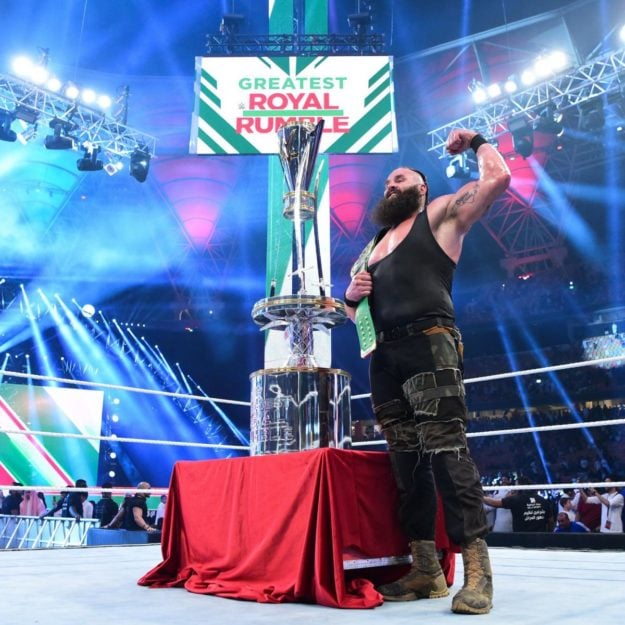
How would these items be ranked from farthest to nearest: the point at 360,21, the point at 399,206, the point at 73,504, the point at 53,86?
the point at 53,86
the point at 360,21
the point at 73,504
the point at 399,206

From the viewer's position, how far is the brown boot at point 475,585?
1.25 m

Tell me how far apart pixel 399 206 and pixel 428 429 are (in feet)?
2.01

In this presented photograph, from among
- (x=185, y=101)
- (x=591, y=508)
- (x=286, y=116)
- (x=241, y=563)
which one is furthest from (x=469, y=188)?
(x=185, y=101)

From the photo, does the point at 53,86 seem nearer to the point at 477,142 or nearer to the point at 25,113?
the point at 25,113

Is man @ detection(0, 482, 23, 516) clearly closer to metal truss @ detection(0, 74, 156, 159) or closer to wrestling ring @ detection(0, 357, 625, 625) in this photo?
metal truss @ detection(0, 74, 156, 159)

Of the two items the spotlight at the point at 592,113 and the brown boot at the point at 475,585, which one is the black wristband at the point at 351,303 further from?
the spotlight at the point at 592,113

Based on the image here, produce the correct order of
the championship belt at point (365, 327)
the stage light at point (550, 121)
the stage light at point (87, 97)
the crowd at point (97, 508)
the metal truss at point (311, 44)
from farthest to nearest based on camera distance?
the stage light at point (87, 97) → the stage light at point (550, 121) → the crowd at point (97, 508) → the metal truss at point (311, 44) → the championship belt at point (365, 327)

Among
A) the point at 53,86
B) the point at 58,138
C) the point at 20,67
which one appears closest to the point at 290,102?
the point at 58,138

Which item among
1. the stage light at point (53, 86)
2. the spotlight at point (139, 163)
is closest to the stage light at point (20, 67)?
the stage light at point (53, 86)

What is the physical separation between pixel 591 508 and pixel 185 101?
10.2 meters

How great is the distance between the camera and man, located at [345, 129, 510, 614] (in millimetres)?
1396

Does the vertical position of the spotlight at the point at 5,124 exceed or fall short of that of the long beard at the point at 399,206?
it exceeds it

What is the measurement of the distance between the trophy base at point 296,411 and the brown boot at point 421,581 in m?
0.38

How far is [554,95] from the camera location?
359 inches
